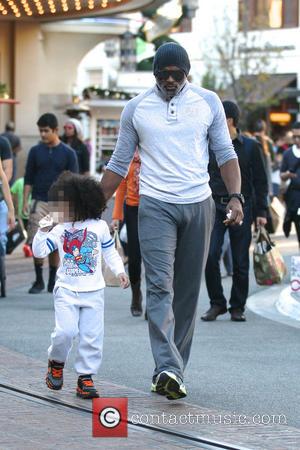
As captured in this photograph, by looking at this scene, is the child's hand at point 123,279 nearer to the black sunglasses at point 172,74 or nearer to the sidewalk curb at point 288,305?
the black sunglasses at point 172,74

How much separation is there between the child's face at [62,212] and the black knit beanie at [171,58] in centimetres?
91

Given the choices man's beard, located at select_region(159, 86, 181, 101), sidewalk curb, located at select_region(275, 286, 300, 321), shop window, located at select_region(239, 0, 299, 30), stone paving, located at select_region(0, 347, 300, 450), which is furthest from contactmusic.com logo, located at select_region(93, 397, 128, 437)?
shop window, located at select_region(239, 0, 299, 30)

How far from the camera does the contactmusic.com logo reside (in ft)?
22.0

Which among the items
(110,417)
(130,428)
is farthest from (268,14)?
(130,428)

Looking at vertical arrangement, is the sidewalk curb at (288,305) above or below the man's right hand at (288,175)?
below

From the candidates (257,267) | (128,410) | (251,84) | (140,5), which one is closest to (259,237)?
(257,267)

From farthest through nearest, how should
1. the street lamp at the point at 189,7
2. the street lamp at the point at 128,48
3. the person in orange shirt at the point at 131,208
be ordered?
the street lamp at the point at 128,48
the street lamp at the point at 189,7
the person in orange shirt at the point at 131,208

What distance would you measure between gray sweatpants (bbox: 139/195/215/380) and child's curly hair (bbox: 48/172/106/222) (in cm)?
25

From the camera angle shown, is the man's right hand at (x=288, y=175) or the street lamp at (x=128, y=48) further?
the street lamp at (x=128, y=48)

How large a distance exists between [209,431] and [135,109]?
1.97 m

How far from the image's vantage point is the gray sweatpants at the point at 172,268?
751 centimetres

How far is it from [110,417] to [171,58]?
2043 millimetres

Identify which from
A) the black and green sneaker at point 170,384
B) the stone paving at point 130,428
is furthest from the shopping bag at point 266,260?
the black and green sneaker at point 170,384

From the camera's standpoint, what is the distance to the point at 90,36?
2700 cm
